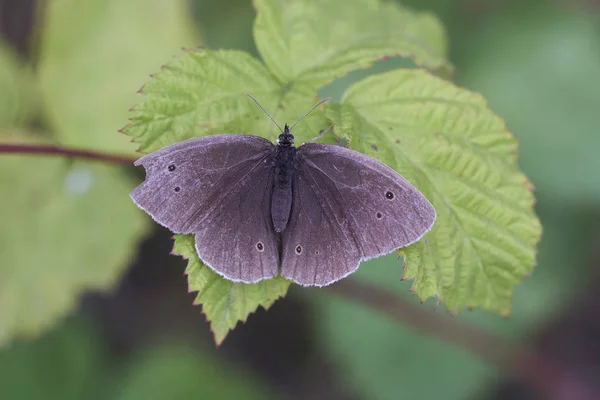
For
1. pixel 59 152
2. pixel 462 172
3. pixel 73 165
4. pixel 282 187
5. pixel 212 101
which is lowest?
pixel 73 165

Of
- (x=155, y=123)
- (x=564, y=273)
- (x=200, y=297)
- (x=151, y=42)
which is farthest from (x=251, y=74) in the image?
(x=564, y=273)

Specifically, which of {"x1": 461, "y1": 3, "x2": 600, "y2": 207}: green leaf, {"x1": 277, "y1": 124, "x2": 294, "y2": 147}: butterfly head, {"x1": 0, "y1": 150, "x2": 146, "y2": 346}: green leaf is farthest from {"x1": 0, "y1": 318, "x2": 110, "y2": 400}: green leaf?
{"x1": 461, "y1": 3, "x2": 600, "y2": 207}: green leaf

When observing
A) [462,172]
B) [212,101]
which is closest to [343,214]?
[462,172]

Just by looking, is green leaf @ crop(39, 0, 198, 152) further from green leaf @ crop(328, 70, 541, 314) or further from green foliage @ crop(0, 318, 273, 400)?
green leaf @ crop(328, 70, 541, 314)

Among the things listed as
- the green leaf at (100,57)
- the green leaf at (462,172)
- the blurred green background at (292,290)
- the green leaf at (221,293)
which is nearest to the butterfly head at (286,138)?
the green leaf at (462,172)

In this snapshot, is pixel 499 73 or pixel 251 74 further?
pixel 499 73

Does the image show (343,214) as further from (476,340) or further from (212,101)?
(476,340)

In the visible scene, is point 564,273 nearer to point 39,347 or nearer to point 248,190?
point 248,190
